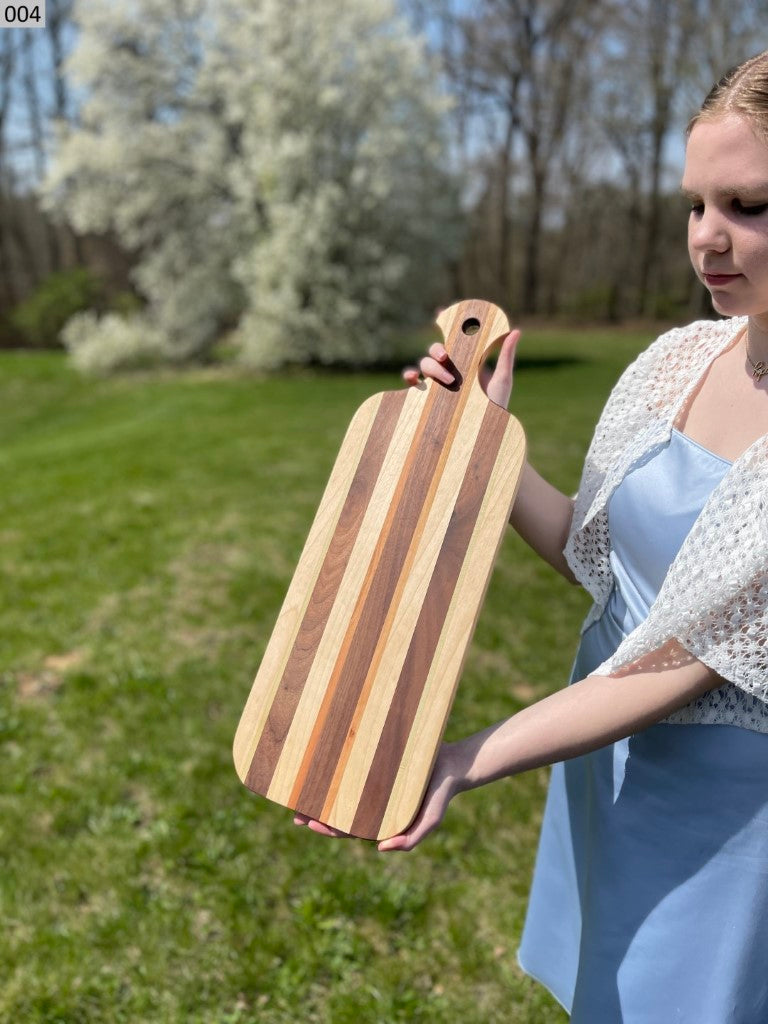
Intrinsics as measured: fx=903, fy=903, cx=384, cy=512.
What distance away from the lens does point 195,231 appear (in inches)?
643

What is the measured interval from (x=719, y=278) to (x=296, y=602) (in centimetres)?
80

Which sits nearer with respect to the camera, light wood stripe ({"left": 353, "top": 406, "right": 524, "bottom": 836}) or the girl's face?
the girl's face

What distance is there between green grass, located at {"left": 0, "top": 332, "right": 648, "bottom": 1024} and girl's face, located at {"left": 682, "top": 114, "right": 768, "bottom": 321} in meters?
2.15

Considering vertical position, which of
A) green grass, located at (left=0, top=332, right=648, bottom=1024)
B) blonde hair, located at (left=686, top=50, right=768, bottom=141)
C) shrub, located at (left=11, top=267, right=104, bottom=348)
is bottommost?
shrub, located at (left=11, top=267, right=104, bottom=348)

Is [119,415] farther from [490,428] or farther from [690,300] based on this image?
[690,300]

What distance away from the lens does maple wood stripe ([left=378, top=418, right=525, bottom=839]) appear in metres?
1.31

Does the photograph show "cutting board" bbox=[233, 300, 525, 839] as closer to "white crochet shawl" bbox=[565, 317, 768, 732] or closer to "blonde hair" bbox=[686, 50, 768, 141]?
"white crochet shawl" bbox=[565, 317, 768, 732]

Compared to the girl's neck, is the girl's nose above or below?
above

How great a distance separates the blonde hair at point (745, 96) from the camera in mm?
1169

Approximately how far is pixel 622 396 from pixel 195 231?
16.0 meters

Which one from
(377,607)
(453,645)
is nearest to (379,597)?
(377,607)

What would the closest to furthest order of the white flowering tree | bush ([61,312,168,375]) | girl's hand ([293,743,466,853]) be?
girl's hand ([293,743,466,853]) → the white flowering tree → bush ([61,312,168,375])

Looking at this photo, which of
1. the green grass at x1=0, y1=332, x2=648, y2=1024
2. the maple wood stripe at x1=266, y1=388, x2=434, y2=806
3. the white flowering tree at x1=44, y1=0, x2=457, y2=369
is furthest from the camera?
the white flowering tree at x1=44, y1=0, x2=457, y2=369

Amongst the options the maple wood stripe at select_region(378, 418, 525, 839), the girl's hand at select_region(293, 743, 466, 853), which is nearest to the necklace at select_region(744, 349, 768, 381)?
the maple wood stripe at select_region(378, 418, 525, 839)
